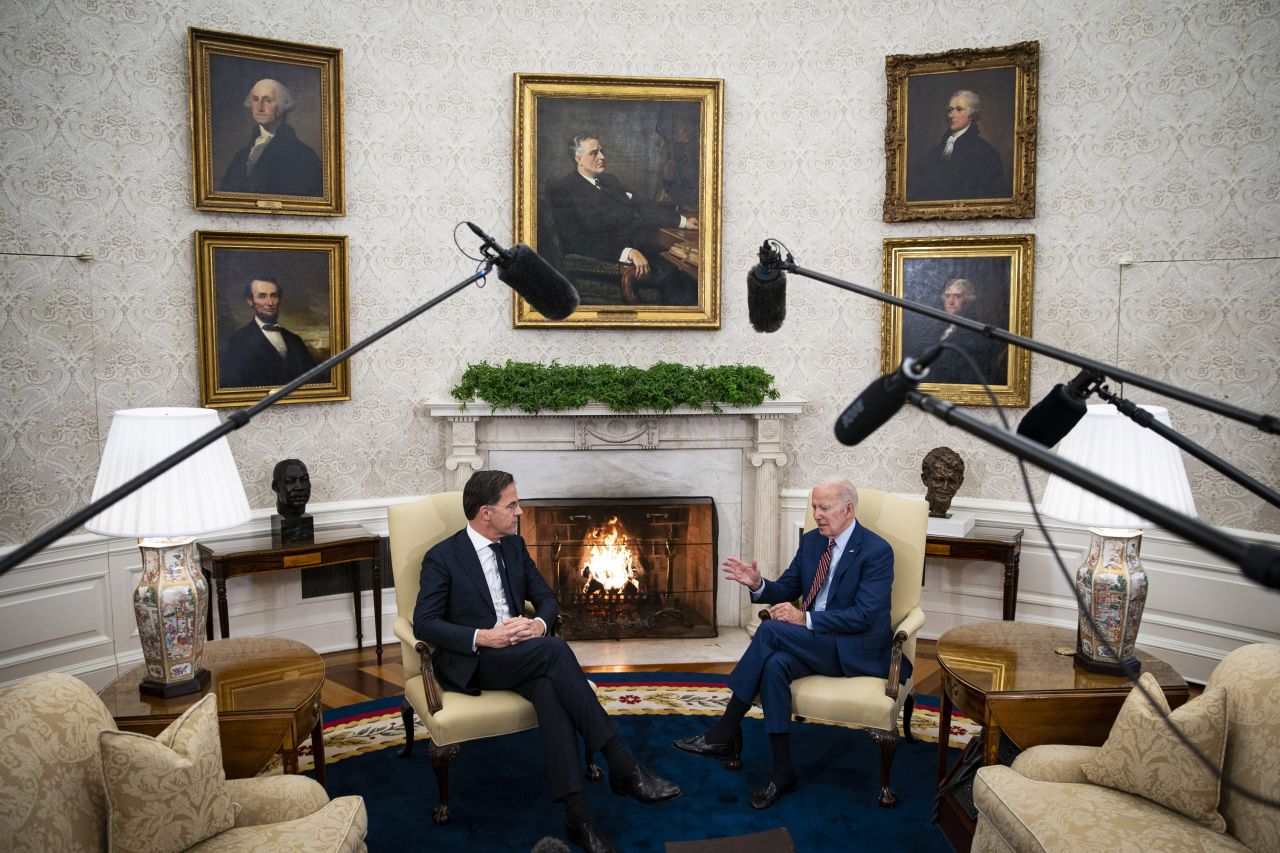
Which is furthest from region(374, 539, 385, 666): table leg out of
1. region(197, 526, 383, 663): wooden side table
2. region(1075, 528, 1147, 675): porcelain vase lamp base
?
region(1075, 528, 1147, 675): porcelain vase lamp base

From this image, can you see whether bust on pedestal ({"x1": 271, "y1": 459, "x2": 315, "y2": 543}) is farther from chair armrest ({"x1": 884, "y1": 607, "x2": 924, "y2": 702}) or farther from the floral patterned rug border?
chair armrest ({"x1": 884, "y1": 607, "x2": 924, "y2": 702})

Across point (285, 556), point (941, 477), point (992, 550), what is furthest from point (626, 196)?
point (992, 550)

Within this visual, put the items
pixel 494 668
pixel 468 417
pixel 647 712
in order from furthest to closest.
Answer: pixel 468 417
pixel 647 712
pixel 494 668

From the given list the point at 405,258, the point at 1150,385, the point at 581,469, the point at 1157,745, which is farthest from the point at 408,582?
the point at 1150,385

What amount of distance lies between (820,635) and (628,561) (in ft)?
7.54

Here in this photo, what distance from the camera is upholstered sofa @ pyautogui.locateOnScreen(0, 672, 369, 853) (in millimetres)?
2299

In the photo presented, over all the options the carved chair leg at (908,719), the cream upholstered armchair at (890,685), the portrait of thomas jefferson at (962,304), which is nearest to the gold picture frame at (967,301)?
the portrait of thomas jefferson at (962,304)

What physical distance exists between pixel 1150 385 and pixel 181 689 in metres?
3.38

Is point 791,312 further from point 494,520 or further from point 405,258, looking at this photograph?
point 494,520

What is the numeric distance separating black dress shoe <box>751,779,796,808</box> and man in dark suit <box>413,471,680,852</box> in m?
0.34

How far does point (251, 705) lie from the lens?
11.0 feet

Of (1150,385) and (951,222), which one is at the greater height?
(951,222)

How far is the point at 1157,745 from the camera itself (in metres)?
2.81

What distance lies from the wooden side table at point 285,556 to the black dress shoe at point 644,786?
2381 millimetres
